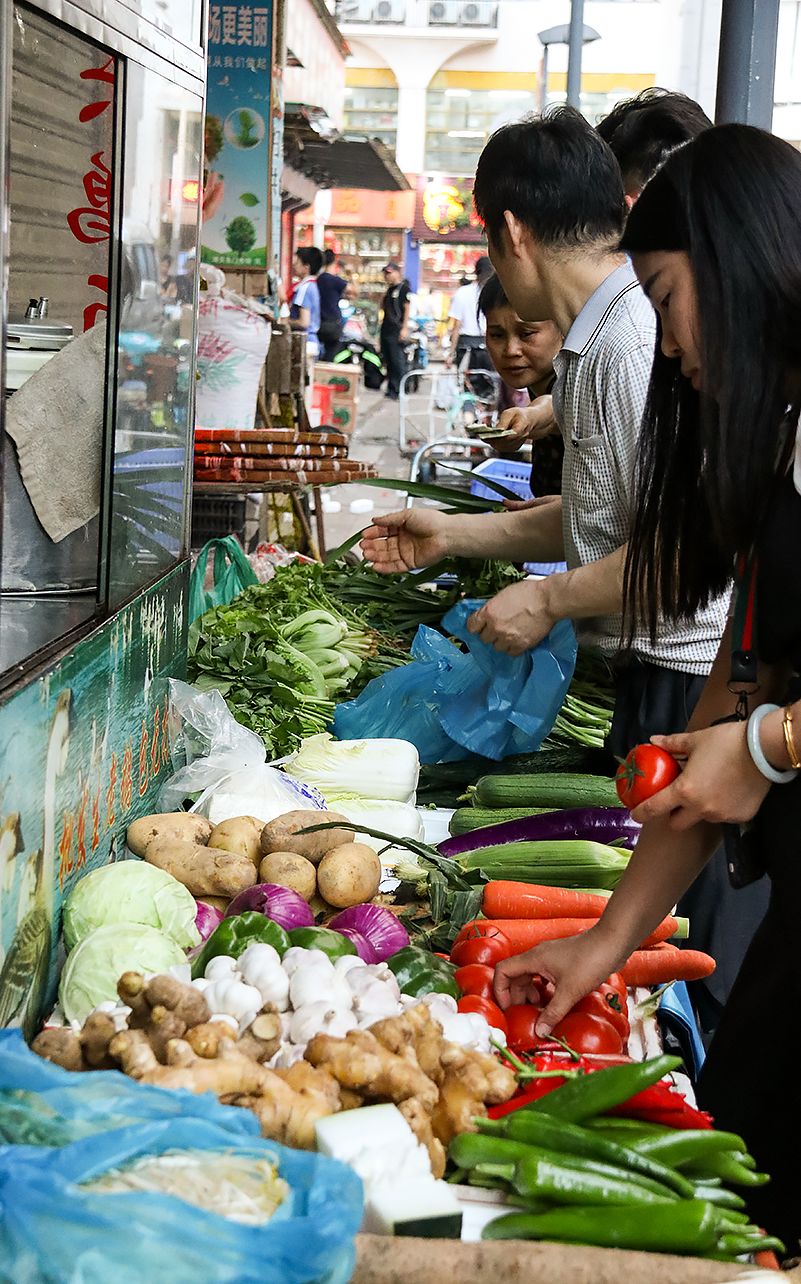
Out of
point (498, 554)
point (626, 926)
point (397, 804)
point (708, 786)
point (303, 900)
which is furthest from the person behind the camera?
point (498, 554)

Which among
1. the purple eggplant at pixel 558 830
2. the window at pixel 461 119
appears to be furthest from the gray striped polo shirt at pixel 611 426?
the window at pixel 461 119

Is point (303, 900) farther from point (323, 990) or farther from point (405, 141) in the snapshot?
point (405, 141)

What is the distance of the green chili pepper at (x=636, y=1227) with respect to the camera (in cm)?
177

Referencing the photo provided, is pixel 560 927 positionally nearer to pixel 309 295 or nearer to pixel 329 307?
pixel 309 295

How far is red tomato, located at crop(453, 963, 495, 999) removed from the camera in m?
2.46

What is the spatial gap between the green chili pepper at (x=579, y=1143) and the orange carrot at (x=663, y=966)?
2.81 feet

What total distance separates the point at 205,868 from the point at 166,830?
0.18 m

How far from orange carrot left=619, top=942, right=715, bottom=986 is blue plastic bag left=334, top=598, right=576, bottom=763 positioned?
→ 112 cm

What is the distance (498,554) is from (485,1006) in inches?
86.1

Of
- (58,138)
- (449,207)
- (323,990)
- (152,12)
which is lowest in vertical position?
(323,990)

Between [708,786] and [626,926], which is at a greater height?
[708,786]

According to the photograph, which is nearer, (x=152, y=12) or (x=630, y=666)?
(x=152, y=12)

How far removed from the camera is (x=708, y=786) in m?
2.09

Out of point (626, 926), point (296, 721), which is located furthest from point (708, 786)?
point (296, 721)
